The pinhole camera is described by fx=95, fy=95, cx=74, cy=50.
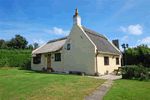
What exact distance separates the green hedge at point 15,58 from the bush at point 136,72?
22328 millimetres

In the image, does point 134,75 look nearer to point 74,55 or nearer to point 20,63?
point 74,55

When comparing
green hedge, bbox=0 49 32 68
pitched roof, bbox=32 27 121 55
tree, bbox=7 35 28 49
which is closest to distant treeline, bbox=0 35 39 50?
tree, bbox=7 35 28 49

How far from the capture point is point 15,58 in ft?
76.6

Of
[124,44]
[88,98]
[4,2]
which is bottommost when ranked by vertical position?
[88,98]

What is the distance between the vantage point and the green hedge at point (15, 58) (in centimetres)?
2183

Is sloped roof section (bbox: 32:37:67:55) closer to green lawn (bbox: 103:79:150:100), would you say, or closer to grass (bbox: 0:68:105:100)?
grass (bbox: 0:68:105:100)

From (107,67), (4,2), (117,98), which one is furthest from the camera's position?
(107,67)

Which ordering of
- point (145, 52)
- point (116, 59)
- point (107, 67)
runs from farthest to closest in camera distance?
1. point (145, 52)
2. point (116, 59)
3. point (107, 67)

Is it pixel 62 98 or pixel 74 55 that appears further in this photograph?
pixel 74 55

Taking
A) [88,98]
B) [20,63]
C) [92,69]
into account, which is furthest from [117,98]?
[20,63]

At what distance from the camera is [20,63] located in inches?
931

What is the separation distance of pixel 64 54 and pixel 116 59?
9.06 meters

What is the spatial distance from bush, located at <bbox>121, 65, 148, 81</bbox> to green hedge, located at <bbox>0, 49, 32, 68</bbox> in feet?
73.3

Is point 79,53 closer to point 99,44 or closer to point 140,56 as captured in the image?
point 99,44
